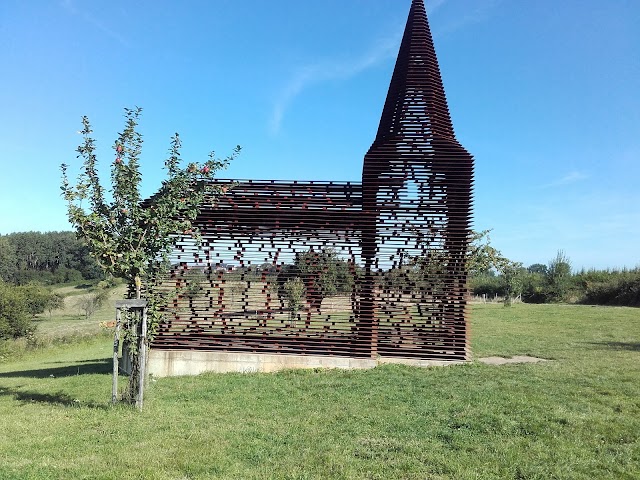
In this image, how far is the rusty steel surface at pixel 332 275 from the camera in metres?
10.0

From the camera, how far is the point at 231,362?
9867 mm

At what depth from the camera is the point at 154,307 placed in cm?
720

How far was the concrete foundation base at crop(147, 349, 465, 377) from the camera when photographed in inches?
387

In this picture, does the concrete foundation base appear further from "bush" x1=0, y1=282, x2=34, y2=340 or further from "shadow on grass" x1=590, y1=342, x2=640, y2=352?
"bush" x1=0, y1=282, x2=34, y2=340

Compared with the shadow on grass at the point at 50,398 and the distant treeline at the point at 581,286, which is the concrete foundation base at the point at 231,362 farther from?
the distant treeline at the point at 581,286

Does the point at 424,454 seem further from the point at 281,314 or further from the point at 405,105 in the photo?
the point at 405,105

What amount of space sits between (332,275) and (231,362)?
9.55 ft

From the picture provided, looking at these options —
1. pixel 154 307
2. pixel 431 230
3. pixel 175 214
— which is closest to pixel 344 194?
pixel 431 230

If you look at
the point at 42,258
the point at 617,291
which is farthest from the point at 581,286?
the point at 42,258

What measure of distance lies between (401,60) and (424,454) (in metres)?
9.81

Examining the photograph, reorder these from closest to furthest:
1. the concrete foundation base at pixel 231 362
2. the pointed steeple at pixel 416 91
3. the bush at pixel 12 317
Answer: the concrete foundation base at pixel 231 362 → the pointed steeple at pixel 416 91 → the bush at pixel 12 317

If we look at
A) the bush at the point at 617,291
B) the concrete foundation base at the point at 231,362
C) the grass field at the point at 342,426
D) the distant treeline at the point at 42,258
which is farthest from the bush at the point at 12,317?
the distant treeline at the point at 42,258

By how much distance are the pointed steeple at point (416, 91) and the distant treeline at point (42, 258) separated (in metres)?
83.7

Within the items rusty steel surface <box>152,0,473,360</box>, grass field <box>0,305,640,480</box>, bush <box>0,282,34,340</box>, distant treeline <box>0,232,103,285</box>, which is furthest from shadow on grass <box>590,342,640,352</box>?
distant treeline <box>0,232,103,285</box>
